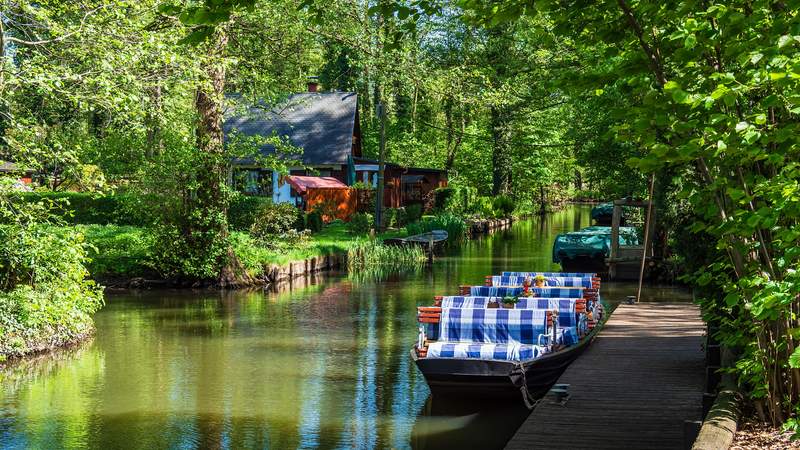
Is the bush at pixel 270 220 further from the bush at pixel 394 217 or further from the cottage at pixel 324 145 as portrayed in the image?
the cottage at pixel 324 145

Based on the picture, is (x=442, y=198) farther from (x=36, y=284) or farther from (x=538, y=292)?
(x=36, y=284)

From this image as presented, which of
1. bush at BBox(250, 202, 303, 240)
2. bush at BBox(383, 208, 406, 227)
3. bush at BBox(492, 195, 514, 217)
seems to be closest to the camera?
bush at BBox(250, 202, 303, 240)

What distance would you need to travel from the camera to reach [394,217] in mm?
49688

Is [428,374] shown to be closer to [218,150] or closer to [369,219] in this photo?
[218,150]

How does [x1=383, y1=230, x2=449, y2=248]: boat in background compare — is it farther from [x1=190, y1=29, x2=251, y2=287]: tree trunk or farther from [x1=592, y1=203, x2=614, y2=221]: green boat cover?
[x1=592, y1=203, x2=614, y2=221]: green boat cover

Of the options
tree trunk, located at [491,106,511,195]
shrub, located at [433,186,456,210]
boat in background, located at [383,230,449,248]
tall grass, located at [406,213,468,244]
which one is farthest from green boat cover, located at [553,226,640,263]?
tree trunk, located at [491,106,511,195]

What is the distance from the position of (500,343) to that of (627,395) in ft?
9.67

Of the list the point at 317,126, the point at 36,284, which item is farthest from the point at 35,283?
the point at 317,126

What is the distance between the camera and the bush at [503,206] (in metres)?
64.7

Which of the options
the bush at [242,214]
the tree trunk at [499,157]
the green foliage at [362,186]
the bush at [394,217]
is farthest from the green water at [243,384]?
the tree trunk at [499,157]

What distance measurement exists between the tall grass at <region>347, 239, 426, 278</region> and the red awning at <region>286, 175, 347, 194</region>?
31.3ft

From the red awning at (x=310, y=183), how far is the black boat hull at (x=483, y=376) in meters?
32.7

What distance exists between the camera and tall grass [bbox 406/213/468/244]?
148ft

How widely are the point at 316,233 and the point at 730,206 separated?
3523 centimetres
